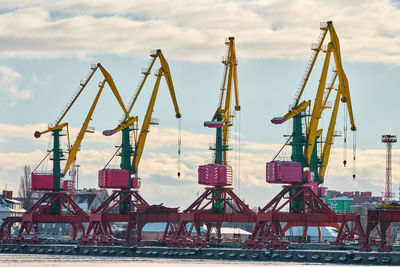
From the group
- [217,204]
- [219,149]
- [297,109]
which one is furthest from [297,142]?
[217,204]

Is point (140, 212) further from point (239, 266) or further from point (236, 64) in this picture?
point (239, 266)

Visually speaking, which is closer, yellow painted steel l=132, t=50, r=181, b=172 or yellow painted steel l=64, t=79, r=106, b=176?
yellow painted steel l=132, t=50, r=181, b=172

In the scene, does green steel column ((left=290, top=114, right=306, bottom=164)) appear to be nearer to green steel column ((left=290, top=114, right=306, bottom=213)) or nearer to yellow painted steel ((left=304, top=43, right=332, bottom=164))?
green steel column ((left=290, top=114, right=306, bottom=213))

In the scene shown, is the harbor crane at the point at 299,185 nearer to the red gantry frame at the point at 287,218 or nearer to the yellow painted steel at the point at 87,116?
the red gantry frame at the point at 287,218

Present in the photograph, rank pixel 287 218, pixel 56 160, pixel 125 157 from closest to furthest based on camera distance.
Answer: pixel 287 218
pixel 125 157
pixel 56 160

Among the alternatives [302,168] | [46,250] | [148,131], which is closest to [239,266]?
[302,168]

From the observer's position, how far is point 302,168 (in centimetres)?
11931

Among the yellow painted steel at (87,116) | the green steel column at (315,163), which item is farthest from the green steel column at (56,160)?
the green steel column at (315,163)

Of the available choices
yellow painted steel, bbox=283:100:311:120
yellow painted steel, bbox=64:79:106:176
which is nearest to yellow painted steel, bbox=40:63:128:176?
yellow painted steel, bbox=64:79:106:176

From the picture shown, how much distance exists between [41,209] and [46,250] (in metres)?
16.7

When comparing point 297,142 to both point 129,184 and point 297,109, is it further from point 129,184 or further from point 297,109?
point 129,184

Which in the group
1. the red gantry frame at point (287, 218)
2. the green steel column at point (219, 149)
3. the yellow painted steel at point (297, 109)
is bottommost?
the red gantry frame at point (287, 218)

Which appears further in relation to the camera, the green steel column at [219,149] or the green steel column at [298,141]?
the green steel column at [219,149]

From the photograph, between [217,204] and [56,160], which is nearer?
[217,204]
